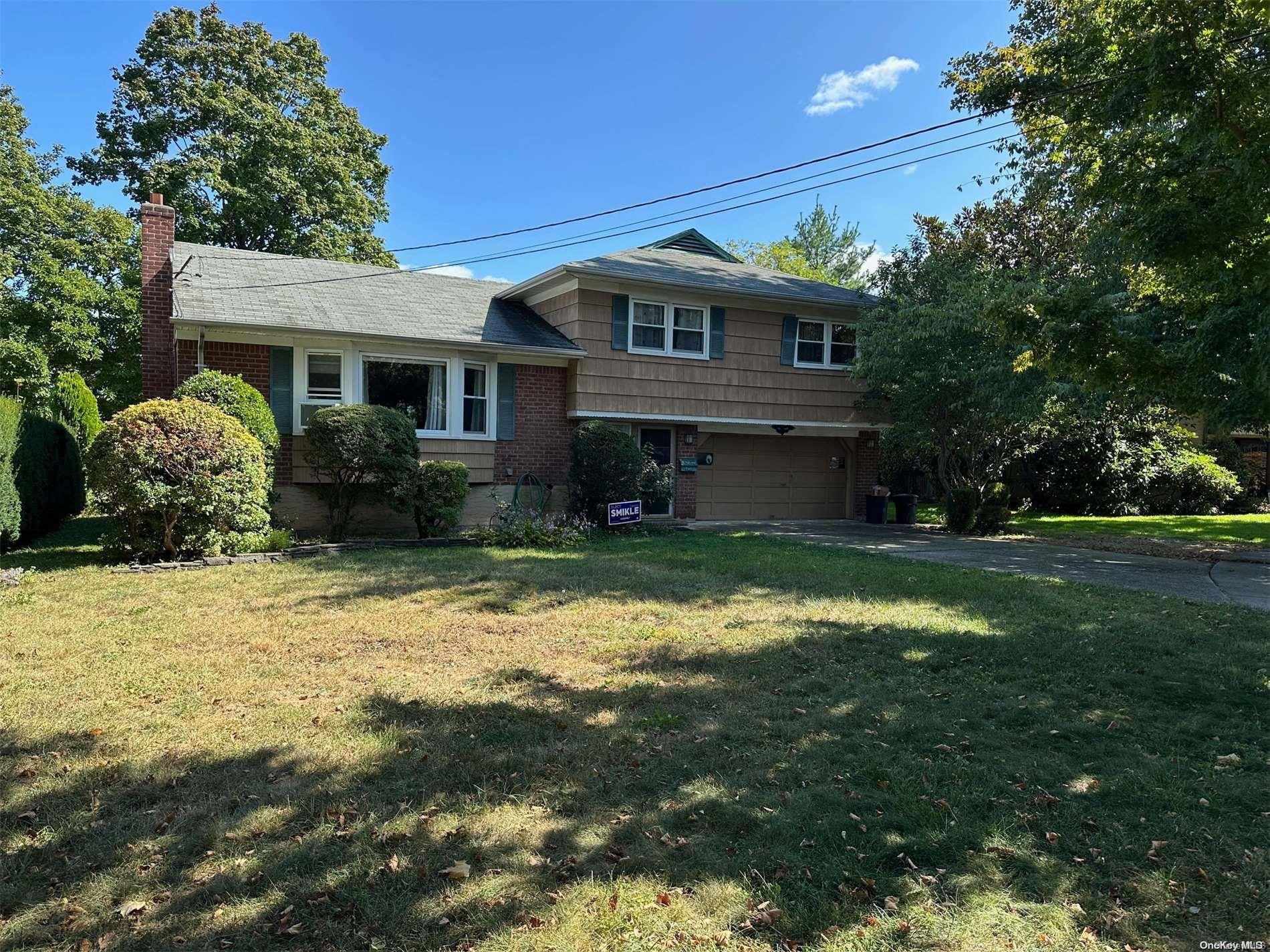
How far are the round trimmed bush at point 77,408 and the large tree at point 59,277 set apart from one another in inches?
201

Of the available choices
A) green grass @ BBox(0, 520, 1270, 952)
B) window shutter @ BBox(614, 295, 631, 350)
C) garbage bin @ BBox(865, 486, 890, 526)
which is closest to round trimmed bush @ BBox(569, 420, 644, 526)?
window shutter @ BBox(614, 295, 631, 350)

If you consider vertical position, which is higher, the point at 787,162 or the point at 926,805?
the point at 787,162

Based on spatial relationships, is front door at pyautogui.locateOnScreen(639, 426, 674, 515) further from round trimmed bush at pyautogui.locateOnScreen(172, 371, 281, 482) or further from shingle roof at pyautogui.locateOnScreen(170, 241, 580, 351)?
round trimmed bush at pyautogui.locateOnScreen(172, 371, 281, 482)

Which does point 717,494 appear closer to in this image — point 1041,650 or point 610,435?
point 610,435

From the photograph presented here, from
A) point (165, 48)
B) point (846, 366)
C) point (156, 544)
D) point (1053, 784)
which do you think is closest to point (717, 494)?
point (846, 366)

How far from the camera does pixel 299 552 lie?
34.7ft

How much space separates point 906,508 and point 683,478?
548 cm

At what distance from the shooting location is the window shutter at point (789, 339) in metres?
16.6

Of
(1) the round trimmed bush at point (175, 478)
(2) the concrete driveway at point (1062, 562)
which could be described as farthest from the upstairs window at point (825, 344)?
(1) the round trimmed bush at point (175, 478)

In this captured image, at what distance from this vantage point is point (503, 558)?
10430 mm

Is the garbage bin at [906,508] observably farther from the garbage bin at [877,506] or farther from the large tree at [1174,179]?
the large tree at [1174,179]

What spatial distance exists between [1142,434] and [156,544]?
22.6 metres

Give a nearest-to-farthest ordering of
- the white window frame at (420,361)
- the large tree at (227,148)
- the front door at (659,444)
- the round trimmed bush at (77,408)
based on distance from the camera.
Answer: the white window frame at (420,361), the front door at (659,444), the round trimmed bush at (77,408), the large tree at (227,148)

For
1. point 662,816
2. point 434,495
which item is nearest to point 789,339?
point 434,495
